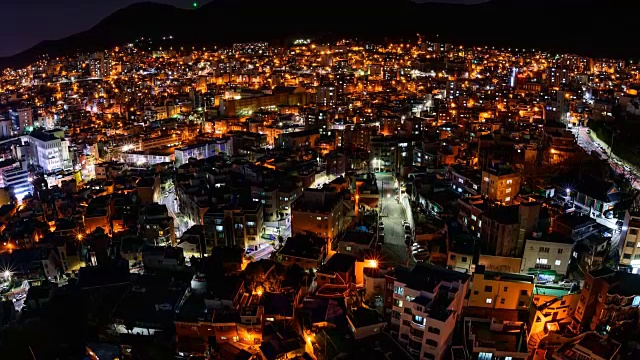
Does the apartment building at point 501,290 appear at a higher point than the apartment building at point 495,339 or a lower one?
higher

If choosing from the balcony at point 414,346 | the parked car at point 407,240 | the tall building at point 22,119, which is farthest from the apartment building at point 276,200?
the tall building at point 22,119

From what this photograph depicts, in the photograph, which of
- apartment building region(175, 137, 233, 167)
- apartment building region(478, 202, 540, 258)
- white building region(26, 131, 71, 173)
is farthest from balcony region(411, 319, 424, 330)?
white building region(26, 131, 71, 173)

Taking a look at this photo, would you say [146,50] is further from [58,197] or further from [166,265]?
[166,265]


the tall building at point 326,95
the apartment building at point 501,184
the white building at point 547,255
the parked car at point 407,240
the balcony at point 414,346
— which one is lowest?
the balcony at point 414,346

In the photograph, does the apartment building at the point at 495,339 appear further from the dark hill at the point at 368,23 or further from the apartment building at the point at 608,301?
the dark hill at the point at 368,23

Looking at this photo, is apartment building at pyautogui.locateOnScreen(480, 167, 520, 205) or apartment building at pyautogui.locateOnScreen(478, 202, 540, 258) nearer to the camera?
apartment building at pyautogui.locateOnScreen(478, 202, 540, 258)

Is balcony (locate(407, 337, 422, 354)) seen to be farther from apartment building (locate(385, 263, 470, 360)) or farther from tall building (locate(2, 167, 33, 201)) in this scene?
tall building (locate(2, 167, 33, 201))
